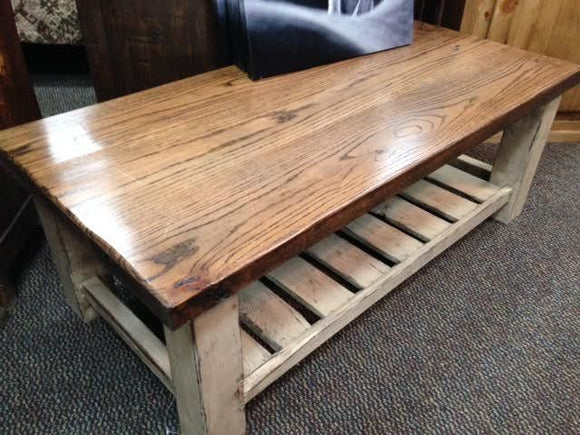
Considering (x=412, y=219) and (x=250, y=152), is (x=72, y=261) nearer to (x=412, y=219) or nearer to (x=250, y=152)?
(x=250, y=152)

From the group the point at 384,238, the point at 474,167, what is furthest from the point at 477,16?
the point at 384,238

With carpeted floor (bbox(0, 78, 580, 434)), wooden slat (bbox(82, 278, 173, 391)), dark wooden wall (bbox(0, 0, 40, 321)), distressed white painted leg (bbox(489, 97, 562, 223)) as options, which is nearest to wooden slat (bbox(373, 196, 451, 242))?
carpeted floor (bbox(0, 78, 580, 434))

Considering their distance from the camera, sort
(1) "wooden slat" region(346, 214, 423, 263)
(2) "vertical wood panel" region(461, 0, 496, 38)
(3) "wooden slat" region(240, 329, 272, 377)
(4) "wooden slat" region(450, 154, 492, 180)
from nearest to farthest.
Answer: (3) "wooden slat" region(240, 329, 272, 377), (1) "wooden slat" region(346, 214, 423, 263), (4) "wooden slat" region(450, 154, 492, 180), (2) "vertical wood panel" region(461, 0, 496, 38)

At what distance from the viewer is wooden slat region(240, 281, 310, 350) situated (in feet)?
→ 2.89

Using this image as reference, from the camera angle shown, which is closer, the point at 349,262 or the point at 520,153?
the point at 349,262

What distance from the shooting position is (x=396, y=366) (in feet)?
3.20

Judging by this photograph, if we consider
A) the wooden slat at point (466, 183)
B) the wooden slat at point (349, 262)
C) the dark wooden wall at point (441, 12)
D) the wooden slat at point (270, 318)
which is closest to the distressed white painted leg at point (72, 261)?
the wooden slat at point (270, 318)

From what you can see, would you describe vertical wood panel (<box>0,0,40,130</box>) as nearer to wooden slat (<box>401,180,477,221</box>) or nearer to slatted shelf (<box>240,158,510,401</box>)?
slatted shelf (<box>240,158,510,401</box>)

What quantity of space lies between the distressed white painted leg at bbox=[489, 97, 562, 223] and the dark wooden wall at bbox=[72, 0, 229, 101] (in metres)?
0.64

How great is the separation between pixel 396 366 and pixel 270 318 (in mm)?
246

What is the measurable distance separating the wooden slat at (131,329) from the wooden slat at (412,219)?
21.7 inches

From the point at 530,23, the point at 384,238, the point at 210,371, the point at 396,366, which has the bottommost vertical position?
the point at 396,366

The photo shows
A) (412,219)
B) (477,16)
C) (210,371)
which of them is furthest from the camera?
(477,16)

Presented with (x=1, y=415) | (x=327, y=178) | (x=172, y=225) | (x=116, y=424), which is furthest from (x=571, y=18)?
(x=1, y=415)
